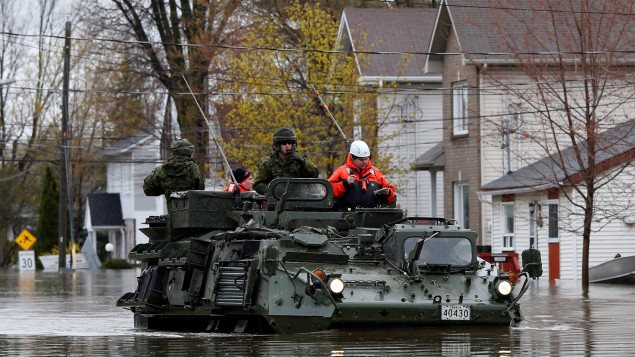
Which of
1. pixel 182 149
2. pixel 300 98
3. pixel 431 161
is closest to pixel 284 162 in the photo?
pixel 182 149

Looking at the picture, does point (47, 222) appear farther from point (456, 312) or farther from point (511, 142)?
point (456, 312)

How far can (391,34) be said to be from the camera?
5534cm

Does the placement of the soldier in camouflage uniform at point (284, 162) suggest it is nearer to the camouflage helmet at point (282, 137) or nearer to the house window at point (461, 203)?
the camouflage helmet at point (282, 137)

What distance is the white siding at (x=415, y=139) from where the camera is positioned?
176ft

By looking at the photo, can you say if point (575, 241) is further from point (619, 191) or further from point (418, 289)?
point (418, 289)

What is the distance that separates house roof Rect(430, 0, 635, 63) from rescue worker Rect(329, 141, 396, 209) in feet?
47.6

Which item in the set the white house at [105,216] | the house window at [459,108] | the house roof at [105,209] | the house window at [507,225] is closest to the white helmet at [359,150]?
the house window at [507,225]

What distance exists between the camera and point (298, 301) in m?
18.2

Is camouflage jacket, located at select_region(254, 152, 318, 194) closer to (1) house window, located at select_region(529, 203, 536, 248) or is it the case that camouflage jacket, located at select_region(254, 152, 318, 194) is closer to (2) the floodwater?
(2) the floodwater

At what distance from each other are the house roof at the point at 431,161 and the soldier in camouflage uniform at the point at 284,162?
1200 inches

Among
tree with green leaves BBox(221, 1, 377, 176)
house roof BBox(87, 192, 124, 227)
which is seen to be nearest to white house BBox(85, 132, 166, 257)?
house roof BBox(87, 192, 124, 227)

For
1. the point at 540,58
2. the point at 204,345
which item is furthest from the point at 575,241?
the point at 204,345

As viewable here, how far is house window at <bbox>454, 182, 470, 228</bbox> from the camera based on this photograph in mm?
50812

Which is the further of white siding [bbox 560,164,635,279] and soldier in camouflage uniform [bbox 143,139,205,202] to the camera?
white siding [bbox 560,164,635,279]
